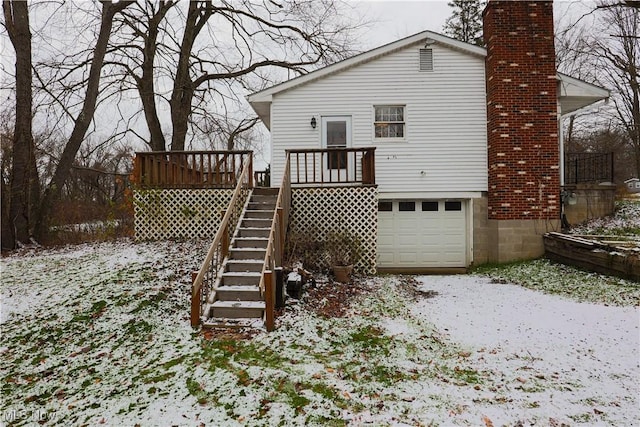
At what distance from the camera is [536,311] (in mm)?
5824

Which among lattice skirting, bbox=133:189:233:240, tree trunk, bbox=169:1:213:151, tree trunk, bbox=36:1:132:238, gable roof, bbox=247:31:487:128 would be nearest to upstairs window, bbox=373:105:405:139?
gable roof, bbox=247:31:487:128

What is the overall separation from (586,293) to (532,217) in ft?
9.80

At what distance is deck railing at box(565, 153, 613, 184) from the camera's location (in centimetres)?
1299

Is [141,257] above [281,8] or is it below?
below

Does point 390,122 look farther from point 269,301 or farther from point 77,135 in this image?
point 77,135

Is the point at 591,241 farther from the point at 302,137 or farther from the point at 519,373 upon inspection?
the point at 302,137

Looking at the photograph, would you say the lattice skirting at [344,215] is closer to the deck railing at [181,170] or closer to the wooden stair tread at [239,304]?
the deck railing at [181,170]

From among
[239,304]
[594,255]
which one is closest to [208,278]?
[239,304]

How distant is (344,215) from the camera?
8.88 metres

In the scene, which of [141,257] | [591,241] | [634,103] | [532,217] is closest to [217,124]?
[141,257]

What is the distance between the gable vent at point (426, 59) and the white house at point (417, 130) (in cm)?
3

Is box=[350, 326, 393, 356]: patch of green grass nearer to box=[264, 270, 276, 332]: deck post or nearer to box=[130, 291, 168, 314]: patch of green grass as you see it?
box=[264, 270, 276, 332]: deck post

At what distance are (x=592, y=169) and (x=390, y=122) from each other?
9.33 m

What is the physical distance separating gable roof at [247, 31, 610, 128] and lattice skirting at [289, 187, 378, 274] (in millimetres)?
3036
